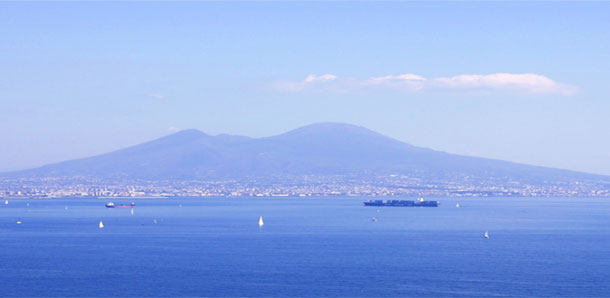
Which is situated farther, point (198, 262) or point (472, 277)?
point (198, 262)

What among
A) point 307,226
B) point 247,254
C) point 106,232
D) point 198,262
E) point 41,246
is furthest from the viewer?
point 307,226

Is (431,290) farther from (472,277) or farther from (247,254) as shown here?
(247,254)

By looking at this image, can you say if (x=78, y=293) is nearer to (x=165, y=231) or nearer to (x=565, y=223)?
(x=165, y=231)

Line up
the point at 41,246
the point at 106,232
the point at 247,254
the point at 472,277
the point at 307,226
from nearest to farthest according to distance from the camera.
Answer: the point at 472,277, the point at 247,254, the point at 41,246, the point at 106,232, the point at 307,226

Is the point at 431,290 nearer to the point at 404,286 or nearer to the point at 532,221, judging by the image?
the point at 404,286

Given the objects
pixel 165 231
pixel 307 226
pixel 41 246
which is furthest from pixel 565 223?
pixel 41 246

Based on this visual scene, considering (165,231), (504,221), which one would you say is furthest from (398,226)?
(165,231)

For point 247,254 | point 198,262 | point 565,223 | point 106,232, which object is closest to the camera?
point 198,262

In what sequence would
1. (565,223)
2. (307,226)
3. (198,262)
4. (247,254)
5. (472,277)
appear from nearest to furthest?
1. (472,277)
2. (198,262)
3. (247,254)
4. (307,226)
5. (565,223)

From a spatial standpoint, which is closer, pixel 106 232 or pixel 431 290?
pixel 431 290
